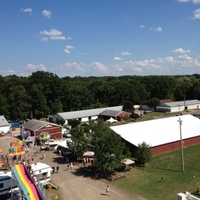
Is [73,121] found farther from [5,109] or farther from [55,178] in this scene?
[55,178]

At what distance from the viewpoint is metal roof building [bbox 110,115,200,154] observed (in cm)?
4081

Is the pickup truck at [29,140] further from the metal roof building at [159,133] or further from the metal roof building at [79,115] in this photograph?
the metal roof building at [79,115]

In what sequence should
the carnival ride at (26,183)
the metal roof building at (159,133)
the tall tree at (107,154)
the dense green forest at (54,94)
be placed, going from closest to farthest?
the carnival ride at (26,183)
the tall tree at (107,154)
the metal roof building at (159,133)
the dense green forest at (54,94)

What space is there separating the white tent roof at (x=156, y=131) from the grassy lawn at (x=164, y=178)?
333cm

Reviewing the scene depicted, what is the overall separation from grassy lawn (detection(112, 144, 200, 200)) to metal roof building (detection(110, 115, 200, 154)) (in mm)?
2643

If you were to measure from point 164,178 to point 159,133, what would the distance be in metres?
13.8

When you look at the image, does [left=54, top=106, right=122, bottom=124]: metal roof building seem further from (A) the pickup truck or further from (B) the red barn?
(A) the pickup truck

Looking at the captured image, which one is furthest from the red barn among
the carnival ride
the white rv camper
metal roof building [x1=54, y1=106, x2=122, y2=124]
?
the white rv camper

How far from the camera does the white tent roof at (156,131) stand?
41031mm

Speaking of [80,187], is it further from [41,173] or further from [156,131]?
[156,131]

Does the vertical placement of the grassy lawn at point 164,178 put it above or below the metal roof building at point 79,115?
below

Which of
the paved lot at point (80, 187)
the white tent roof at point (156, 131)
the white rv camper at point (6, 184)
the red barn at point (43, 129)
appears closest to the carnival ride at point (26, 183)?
the white rv camper at point (6, 184)

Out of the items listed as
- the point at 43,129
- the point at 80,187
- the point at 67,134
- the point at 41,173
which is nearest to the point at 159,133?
the point at 80,187

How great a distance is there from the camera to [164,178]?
30781 mm
